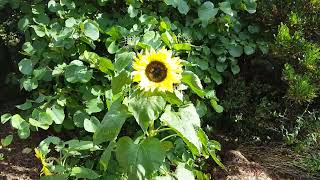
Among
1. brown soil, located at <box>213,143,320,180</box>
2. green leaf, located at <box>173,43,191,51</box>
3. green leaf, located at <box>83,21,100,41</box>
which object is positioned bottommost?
brown soil, located at <box>213,143,320,180</box>

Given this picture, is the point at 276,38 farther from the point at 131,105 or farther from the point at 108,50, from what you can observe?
the point at 131,105

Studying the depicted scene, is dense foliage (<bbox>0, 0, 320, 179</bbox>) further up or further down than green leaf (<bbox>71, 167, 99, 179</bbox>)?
further up

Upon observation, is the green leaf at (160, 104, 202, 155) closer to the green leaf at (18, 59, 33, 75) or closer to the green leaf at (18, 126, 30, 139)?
the green leaf at (18, 126, 30, 139)

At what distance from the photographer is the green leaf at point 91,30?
318 centimetres

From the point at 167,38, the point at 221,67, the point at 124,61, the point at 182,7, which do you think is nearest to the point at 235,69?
the point at 221,67

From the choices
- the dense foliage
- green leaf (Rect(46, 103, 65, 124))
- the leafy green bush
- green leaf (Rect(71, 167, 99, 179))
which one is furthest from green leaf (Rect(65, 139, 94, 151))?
the leafy green bush

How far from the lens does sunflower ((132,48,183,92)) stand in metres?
2.46

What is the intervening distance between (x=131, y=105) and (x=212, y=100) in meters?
1.07

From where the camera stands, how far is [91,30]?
3.19 m

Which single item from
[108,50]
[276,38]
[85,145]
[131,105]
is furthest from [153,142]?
[276,38]

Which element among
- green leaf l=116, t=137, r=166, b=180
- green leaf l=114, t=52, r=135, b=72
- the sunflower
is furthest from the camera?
green leaf l=114, t=52, r=135, b=72

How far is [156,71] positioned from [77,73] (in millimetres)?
791

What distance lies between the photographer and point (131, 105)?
2.51 meters

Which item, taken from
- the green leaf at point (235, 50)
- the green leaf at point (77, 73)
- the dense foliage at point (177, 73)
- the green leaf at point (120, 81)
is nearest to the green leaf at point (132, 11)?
the dense foliage at point (177, 73)
